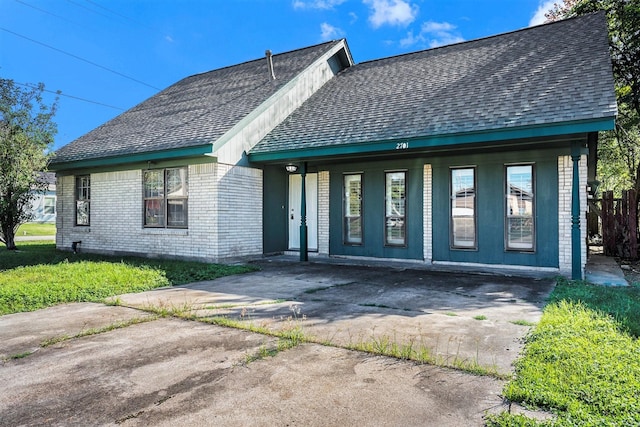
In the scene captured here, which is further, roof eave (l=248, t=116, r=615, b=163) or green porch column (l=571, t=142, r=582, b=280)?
green porch column (l=571, t=142, r=582, b=280)

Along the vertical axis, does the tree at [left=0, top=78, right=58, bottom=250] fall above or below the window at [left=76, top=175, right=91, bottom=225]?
above

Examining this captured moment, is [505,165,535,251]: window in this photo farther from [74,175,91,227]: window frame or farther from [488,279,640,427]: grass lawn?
[74,175,91,227]: window frame

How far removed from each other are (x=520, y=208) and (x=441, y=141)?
7.47 feet

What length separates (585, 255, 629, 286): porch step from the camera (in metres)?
7.48

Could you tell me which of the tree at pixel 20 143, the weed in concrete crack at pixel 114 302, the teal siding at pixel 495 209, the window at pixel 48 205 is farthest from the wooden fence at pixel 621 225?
the window at pixel 48 205

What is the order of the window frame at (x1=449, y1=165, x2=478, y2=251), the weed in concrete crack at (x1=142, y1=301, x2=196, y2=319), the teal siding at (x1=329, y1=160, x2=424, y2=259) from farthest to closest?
the teal siding at (x1=329, y1=160, x2=424, y2=259) < the window frame at (x1=449, y1=165, x2=478, y2=251) < the weed in concrete crack at (x1=142, y1=301, x2=196, y2=319)

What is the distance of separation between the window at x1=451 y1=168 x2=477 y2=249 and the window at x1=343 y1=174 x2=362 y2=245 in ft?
7.77

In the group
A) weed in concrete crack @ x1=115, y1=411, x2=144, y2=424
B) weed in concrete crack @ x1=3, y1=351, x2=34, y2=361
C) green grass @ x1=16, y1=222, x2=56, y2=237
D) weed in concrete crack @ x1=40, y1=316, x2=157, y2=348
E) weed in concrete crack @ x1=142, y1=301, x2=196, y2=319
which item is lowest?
weed in concrete crack @ x1=3, y1=351, x2=34, y2=361

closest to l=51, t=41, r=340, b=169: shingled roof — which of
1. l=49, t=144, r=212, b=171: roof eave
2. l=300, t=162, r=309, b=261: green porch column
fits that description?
l=49, t=144, r=212, b=171: roof eave

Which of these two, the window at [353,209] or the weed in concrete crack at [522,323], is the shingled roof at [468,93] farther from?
the weed in concrete crack at [522,323]

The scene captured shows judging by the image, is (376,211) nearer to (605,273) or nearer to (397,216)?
(397,216)

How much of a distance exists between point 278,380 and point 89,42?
34103 mm

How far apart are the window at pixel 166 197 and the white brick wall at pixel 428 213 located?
19.2 feet

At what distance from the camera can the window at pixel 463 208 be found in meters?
9.33
